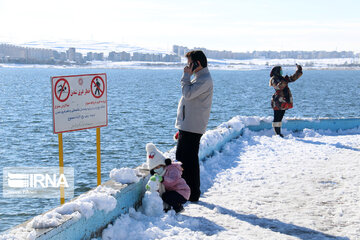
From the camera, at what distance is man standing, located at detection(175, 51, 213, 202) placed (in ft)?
18.1

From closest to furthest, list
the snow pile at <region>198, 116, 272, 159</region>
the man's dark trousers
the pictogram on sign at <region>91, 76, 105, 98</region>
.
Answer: the pictogram on sign at <region>91, 76, 105, 98</region>
the man's dark trousers
the snow pile at <region>198, 116, 272, 159</region>

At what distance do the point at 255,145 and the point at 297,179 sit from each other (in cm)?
274

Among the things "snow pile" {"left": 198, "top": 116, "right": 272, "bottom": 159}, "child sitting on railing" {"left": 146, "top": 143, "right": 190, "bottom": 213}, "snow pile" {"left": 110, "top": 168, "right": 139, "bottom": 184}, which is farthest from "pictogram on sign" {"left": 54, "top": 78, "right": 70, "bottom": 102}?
"snow pile" {"left": 198, "top": 116, "right": 272, "bottom": 159}

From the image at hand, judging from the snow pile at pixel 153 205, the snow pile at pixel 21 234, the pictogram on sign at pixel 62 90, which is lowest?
the snow pile at pixel 153 205

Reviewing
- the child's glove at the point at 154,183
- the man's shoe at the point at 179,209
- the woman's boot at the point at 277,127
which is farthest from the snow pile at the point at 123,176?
the woman's boot at the point at 277,127

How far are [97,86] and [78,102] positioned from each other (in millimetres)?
332

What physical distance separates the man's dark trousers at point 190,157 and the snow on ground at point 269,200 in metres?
0.22

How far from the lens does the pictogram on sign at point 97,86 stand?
5.43m

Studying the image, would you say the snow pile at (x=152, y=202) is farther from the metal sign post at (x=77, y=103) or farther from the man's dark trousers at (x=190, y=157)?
the metal sign post at (x=77, y=103)

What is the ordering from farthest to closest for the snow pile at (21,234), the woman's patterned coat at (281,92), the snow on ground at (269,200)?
the woman's patterned coat at (281,92), the snow on ground at (269,200), the snow pile at (21,234)

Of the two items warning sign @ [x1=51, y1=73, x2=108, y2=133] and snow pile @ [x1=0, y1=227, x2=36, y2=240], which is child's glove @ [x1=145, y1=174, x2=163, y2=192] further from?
snow pile @ [x1=0, y1=227, x2=36, y2=240]

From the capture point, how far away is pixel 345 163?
810 cm

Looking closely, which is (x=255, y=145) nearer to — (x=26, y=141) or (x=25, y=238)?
(x=25, y=238)

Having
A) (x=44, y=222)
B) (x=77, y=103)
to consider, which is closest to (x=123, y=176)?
(x=77, y=103)
